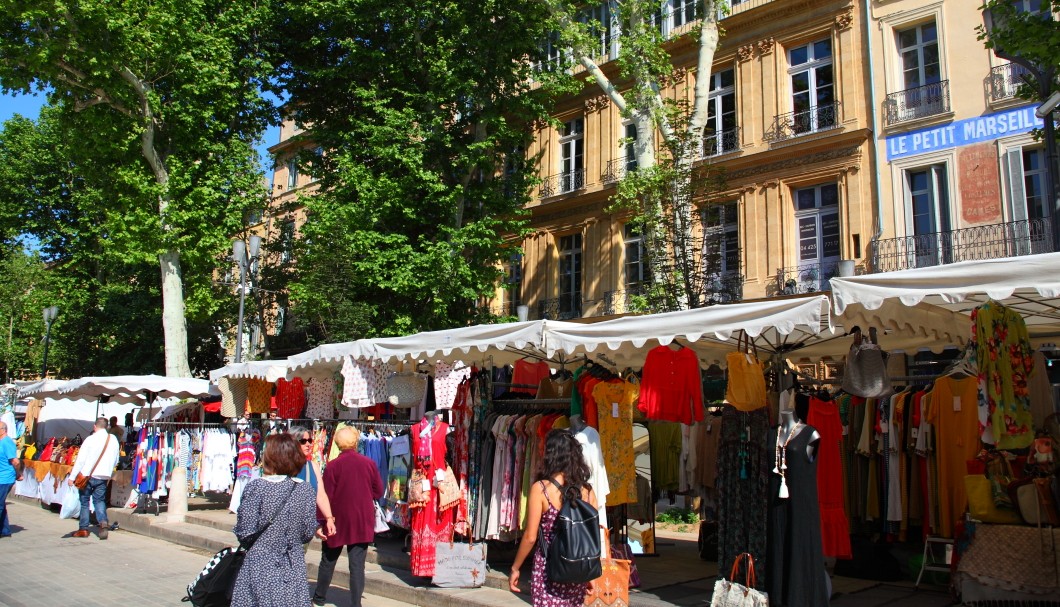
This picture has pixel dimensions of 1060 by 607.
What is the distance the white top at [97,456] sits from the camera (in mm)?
12133

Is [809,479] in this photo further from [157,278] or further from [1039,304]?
[157,278]

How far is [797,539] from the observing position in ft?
19.2

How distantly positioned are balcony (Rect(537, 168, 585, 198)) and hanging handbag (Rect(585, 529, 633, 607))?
745 inches

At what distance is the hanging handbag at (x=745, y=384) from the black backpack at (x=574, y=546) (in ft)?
6.12

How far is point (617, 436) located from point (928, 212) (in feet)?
43.0

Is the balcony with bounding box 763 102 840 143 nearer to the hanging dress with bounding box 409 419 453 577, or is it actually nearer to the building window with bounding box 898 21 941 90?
the building window with bounding box 898 21 941 90

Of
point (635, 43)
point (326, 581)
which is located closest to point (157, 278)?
point (635, 43)

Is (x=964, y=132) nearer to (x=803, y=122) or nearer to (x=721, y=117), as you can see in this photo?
(x=803, y=122)

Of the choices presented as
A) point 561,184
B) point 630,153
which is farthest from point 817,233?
point 561,184

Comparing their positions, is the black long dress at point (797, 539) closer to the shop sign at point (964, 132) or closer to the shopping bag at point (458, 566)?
the shopping bag at point (458, 566)

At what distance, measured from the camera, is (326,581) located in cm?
736

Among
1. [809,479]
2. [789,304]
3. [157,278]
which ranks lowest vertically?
[809,479]

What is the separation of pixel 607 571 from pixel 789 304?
2.43m

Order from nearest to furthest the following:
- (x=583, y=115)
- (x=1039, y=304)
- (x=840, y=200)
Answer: (x=1039, y=304)
(x=840, y=200)
(x=583, y=115)
